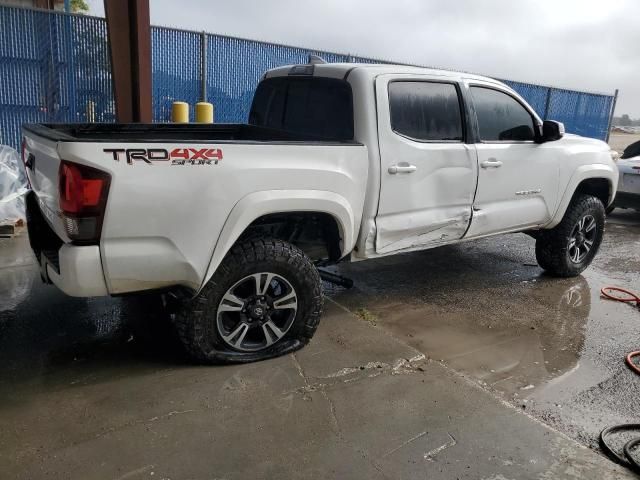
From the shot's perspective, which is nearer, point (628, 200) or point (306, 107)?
point (306, 107)

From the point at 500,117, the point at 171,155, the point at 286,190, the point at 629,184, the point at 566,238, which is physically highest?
the point at 500,117

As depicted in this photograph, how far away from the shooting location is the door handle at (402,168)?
12.3 ft

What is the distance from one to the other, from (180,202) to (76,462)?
52.4 inches

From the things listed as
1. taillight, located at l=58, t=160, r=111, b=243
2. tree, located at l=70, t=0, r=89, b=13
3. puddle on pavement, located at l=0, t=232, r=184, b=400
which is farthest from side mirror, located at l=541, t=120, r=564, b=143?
tree, located at l=70, t=0, r=89, b=13

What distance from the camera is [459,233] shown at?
14.6 ft

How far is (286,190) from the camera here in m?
Result: 3.23

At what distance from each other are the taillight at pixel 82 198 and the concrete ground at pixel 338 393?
97 centimetres

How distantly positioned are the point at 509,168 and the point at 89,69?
6.99 metres

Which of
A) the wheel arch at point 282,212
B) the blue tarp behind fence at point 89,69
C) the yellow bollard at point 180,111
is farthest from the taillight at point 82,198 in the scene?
the blue tarp behind fence at point 89,69

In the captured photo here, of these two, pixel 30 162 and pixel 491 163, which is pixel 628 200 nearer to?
pixel 491 163

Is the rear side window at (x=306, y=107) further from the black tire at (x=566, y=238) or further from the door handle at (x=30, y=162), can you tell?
the black tire at (x=566, y=238)

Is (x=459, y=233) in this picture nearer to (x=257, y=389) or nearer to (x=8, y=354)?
(x=257, y=389)

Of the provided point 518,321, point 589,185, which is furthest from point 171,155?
point 589,185

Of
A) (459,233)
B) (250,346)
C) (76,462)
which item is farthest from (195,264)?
(459,233)
